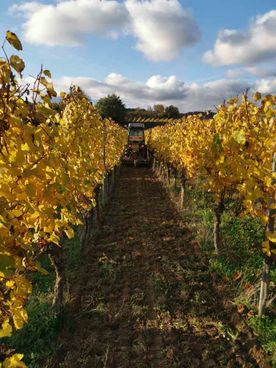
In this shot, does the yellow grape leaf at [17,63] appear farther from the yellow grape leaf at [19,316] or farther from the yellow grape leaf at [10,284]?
the yellow grape leaf at [19,316]

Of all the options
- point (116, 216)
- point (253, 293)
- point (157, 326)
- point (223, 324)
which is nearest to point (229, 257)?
point (253, 293)

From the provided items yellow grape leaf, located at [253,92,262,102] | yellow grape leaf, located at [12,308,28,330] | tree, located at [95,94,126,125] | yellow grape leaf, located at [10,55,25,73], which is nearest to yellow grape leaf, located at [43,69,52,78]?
yellow grape leaf, located at [10,55,25,73]

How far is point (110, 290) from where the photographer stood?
21.5 feet

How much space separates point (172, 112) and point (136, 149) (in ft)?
140

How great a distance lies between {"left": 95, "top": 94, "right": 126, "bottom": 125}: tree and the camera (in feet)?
168

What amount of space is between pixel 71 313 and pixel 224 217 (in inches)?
208

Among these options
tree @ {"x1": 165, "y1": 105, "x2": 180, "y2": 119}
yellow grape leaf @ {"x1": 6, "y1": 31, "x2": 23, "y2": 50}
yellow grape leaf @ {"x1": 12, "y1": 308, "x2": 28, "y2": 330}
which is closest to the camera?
yellow grape leaf @ {"x1": 6, "y1": 31, "x2": 23, "y2": 50}

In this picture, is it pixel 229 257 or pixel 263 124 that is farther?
pixel 229 257

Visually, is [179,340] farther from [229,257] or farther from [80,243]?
[80,243]

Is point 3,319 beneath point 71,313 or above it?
above

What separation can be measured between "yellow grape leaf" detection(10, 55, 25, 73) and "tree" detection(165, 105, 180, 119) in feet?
209

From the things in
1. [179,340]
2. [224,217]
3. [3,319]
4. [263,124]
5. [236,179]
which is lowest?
[179,340]

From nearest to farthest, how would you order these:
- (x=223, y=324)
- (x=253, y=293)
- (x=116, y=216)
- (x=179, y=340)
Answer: (x=179, y=340) → (x=223, y=324) → (x=253, y=293) → (x=116, y=216)

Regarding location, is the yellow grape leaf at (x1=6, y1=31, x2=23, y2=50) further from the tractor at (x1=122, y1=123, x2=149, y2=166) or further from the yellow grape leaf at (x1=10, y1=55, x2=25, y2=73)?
the tractor at (x1=122, y1=123, x2=149, y2=166)
